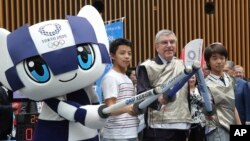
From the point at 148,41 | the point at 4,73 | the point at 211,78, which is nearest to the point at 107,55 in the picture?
the point at 4,73

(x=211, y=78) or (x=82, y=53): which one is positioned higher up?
(x=82, y=53)

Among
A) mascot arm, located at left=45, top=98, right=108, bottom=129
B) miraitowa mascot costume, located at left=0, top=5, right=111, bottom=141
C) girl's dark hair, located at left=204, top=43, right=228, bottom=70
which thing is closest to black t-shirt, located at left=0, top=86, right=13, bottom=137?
miraitowa mascot costume, located at left=0, top=5, right=111, bottom=141

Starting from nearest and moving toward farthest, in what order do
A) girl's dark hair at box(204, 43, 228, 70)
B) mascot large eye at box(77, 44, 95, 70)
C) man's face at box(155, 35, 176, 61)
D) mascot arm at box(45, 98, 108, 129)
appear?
1. mascot arm at box(45, 98, 108, 129)
2. mascot large eye at box(77, 44, 95, 70)
3. man's face at box(155, 35, 176, 61)
4. girl's dark hair at box(204, 43, 228, 70)

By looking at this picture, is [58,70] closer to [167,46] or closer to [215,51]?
[167,46]

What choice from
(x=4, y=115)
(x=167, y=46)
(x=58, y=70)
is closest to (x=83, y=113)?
(x=58, y=70)

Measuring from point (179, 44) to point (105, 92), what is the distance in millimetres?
5819

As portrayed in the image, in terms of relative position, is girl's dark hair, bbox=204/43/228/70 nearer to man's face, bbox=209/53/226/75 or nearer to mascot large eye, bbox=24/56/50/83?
man's face, bbox=209/53/226/75

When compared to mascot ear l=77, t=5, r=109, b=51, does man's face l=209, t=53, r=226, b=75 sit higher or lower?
lower

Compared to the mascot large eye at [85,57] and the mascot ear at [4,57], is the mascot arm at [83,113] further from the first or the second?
the mascot ear at [4,57]

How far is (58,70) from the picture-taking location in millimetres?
3012

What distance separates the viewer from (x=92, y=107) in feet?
9.99

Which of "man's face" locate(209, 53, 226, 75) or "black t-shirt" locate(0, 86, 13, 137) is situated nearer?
"man's face" locate(209, 53, 226, 75)

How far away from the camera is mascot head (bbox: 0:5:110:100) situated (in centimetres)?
303

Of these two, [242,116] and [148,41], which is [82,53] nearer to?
[242,116]
